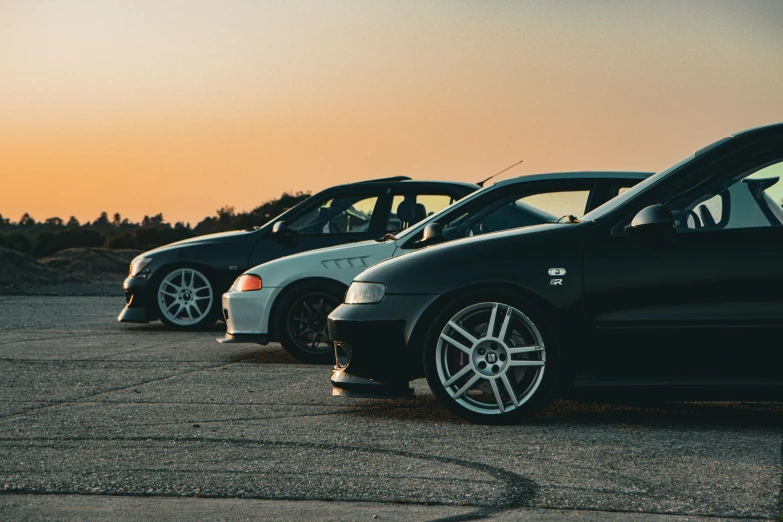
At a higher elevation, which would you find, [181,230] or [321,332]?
[181,230]

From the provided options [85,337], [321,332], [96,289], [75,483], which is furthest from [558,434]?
[96,289]

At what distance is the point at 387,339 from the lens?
6062 millimetres

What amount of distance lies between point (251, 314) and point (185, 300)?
337 cm

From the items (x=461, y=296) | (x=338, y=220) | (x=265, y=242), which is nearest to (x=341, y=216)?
(x=338, y=220)

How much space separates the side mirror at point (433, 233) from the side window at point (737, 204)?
2490mm

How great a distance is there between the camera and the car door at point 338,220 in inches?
436

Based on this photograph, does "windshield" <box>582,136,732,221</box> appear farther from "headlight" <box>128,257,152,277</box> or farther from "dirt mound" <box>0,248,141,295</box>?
"dirt mound" <box>0,248,141,295</box>

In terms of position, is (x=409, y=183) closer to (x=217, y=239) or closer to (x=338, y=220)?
(x=338, y=220)

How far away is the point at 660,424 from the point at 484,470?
1653mm

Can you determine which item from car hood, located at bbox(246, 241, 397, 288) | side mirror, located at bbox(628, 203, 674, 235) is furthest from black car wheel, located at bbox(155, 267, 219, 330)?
side mirror, located at bbox(628, 203, 674, 235)

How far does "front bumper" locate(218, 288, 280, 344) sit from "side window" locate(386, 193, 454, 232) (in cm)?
199

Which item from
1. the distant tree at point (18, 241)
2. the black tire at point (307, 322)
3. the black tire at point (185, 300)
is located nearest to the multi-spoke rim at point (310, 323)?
the black tire at point (307, 322)

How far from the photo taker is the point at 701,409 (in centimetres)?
658

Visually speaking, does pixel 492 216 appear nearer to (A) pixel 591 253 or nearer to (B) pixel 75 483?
(A) pixel 591 253
